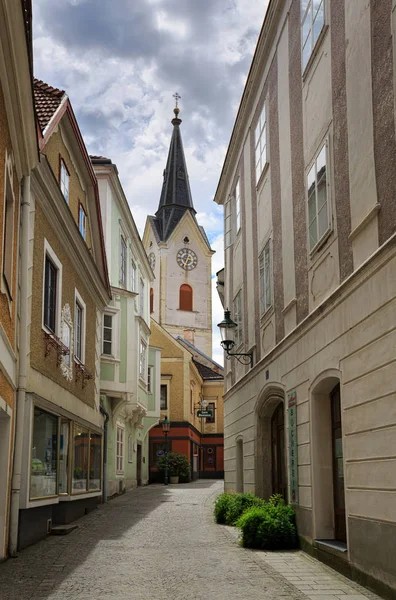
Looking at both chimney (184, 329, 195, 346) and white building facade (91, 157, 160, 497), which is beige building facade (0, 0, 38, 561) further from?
chimney (184, 329, 195, 346)

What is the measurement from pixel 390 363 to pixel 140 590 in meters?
3.79

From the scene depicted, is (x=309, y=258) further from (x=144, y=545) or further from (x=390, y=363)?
(x=144, y=545)

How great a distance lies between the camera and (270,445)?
1609cm

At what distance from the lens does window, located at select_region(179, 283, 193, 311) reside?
68.4m

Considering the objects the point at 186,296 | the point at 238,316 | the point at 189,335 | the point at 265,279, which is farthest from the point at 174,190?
the point at 265,279

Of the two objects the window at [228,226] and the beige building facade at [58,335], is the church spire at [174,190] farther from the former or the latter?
the beige building facade at [58,335]

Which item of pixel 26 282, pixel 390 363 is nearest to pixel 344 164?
pixel 390 363

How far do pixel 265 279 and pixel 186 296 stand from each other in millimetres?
53005

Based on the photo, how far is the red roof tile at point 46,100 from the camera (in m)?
14.4

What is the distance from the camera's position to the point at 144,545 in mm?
12555

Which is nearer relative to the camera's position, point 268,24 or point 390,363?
point 390,363

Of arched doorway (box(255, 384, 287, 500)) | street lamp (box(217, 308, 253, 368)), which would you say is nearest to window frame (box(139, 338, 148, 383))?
street lamp (box(217, 308, 253, 368))

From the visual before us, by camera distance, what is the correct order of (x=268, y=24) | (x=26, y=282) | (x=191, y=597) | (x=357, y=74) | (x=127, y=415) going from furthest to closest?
(x=127, y=415) < (x=268, y=24) < (x=26, y=282) < (x=357, y=74) < (x=191, y=597)

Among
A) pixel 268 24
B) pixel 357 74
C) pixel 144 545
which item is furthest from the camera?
pixel 268 24
